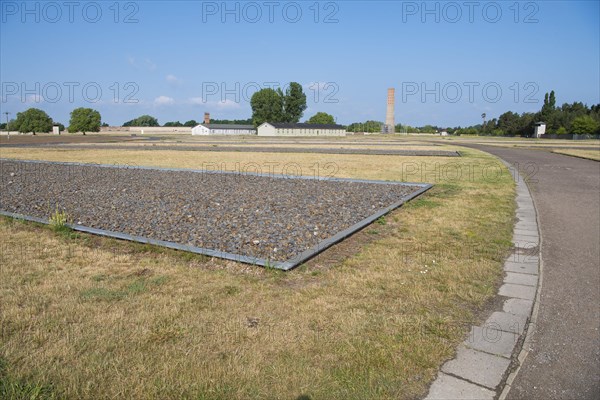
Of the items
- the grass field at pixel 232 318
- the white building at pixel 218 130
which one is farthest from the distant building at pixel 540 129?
the grass field at pixel 232 318

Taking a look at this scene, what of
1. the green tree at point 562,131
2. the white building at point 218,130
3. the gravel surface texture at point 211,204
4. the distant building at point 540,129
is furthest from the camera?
the white building at point 218,130

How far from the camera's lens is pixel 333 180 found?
39.9ft

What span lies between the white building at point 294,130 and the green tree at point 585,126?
60.8 metres

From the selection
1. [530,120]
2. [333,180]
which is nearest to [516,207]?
[333,180]

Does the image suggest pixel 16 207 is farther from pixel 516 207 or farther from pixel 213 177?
pixel 516 207

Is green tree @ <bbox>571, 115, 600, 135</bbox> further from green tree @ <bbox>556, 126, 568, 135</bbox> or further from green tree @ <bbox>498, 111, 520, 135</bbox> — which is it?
green tree @ <bbox>498, 111, 520, 135</bbox>

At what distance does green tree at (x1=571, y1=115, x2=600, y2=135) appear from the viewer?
74.0 meters

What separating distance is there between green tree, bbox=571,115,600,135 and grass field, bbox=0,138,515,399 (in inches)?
3494

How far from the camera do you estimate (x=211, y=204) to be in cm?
811

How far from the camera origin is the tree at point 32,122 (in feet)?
368

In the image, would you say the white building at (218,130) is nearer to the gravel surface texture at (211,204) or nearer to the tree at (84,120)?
the tree at (84,120)

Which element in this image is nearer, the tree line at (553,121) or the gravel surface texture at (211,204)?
the gravel surface texture at (211,204)

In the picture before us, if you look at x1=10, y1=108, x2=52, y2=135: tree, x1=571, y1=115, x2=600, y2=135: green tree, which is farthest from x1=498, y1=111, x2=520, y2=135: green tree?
x1=10, y1=108, x2=52, y2=135: tree

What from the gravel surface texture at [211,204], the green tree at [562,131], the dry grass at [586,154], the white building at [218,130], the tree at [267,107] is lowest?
the gravel surface texture at [211,204]
